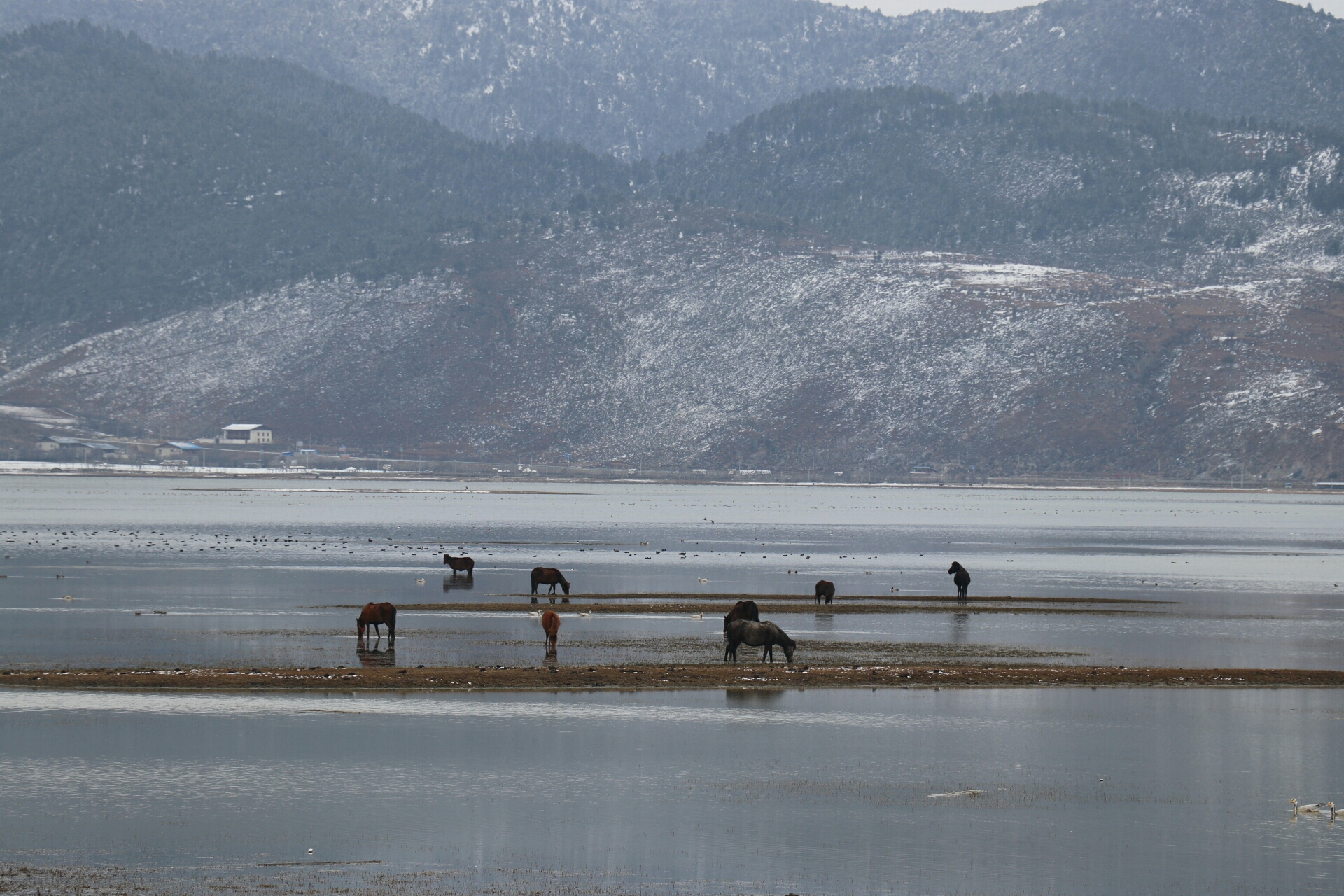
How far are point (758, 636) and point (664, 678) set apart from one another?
3.17 m

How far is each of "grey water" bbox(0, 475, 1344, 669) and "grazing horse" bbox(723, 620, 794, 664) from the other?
1905 millimetres

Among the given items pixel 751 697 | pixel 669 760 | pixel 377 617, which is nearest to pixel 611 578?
pixel 377 617

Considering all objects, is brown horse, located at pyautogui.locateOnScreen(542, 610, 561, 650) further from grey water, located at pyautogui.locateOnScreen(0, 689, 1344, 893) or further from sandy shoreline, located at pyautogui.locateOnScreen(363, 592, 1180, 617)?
sandy shoreline, located at pyautogui.locateOnScreen(363, 592, 1180, 617)

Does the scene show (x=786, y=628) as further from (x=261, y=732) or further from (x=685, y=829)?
(x=685, y=829)

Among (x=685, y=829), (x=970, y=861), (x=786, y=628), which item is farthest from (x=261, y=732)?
(x=786, y=628)

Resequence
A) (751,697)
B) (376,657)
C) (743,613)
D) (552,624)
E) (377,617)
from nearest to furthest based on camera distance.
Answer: (751,697) < (376,657) < (552,624) < (377,617) < (743,613)

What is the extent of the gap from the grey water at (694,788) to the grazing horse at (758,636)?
138 inches

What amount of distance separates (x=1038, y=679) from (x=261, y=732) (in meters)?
15.7

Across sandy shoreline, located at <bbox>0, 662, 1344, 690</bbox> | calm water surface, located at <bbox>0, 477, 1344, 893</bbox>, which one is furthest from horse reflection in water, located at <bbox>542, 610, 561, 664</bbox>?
sandy shoreline, located at <bbox>0, 662, 1344, 690</bbox>

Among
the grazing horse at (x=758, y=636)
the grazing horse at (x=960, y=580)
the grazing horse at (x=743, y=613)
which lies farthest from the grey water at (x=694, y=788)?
the grazing horse at (x=960, y=580)

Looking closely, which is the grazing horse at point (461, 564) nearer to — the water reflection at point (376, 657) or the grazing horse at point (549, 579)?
the grazing horse at point (549, 579)

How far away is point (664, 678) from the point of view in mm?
34281

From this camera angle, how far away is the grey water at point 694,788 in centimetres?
1953

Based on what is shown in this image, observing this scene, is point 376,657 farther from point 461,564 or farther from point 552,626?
point 461,564
